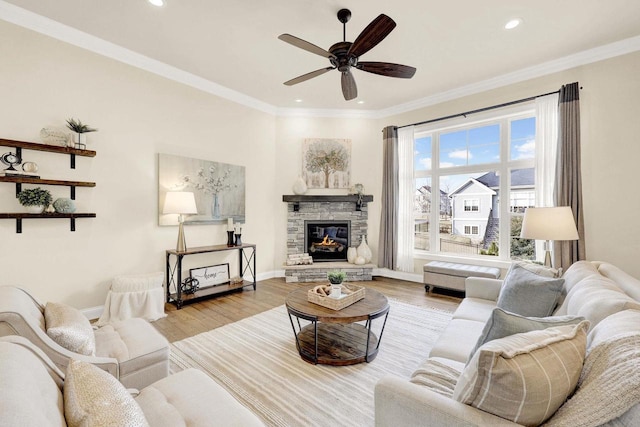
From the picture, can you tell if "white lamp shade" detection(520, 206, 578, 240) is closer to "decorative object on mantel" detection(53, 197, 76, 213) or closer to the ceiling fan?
the ceiling fan

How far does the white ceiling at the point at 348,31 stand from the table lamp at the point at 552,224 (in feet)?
6.32

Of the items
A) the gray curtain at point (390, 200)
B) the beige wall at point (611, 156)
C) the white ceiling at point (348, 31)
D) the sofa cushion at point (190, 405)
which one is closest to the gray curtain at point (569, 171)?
the beige wall at point (611, 156)

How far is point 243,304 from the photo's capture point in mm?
3768

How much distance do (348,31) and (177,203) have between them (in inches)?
111

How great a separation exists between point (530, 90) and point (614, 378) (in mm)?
4256

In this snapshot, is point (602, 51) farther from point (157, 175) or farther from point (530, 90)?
point (157, 175)

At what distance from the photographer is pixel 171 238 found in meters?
3.90

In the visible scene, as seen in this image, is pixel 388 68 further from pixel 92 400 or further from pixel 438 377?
pixel 92 400

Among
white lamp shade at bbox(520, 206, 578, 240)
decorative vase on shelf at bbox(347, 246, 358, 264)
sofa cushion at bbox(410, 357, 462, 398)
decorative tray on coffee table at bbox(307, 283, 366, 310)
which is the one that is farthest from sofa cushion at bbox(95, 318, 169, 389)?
decorative vase on shelf at bbox(347, 246, 358, 264)

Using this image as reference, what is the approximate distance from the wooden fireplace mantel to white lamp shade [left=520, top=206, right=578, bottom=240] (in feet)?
9.15

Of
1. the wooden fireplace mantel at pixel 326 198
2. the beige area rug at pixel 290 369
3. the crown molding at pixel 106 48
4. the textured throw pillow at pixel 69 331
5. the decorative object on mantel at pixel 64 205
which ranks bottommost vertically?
the beige area rug at pixel 290 369

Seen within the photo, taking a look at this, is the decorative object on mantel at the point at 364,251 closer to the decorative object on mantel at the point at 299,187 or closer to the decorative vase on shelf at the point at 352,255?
the decorative vase on shelf at the point at 352,255

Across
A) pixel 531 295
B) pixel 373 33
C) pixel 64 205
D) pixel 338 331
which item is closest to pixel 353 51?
pixel 373 33

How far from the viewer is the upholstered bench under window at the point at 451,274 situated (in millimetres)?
3971
